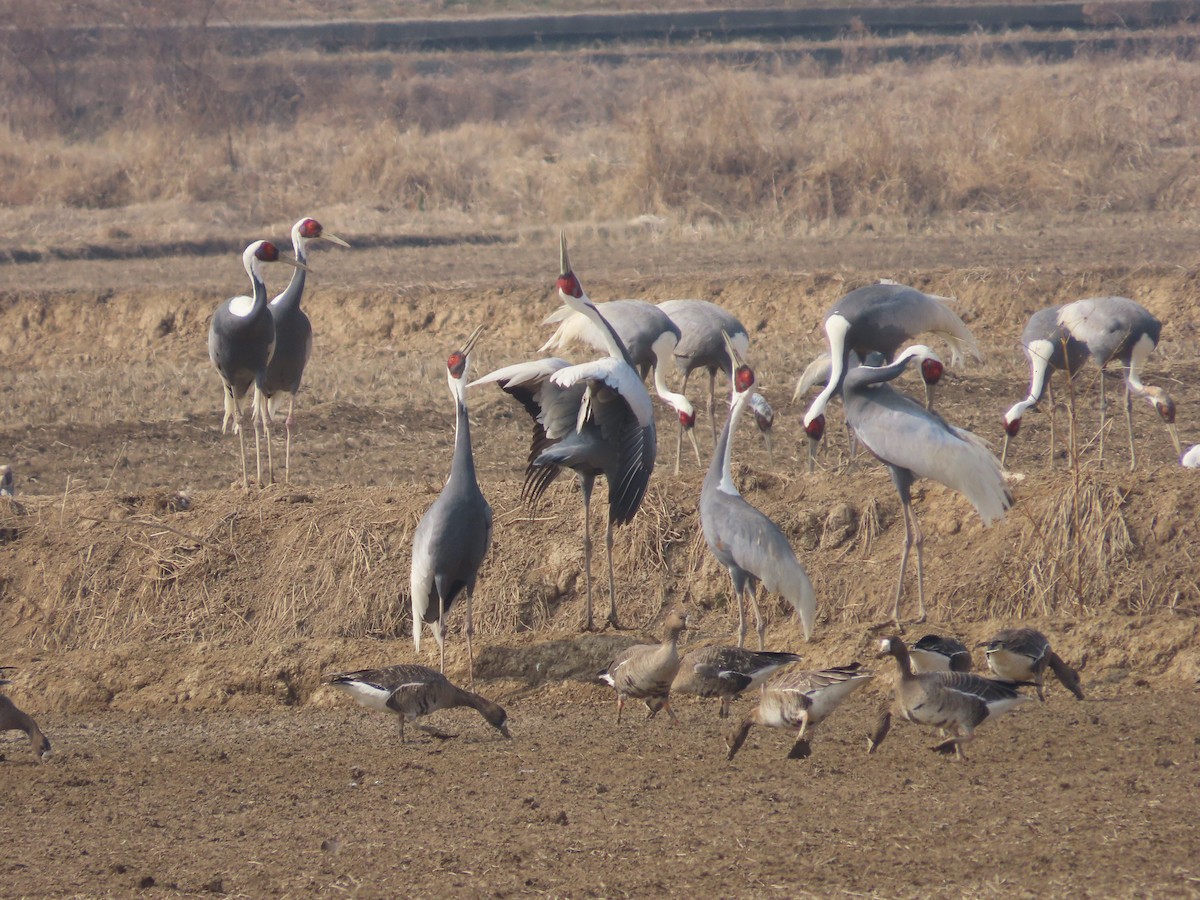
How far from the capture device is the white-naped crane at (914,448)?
8.08 meters

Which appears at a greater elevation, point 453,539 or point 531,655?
point 453,539

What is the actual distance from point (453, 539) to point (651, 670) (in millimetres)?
1388

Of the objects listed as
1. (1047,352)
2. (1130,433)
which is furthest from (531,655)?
(1047,352)

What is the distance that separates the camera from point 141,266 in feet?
71.8

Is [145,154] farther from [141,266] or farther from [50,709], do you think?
[50,709]

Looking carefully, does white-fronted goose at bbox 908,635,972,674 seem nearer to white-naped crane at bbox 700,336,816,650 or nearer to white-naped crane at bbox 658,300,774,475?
white-naped crane at bbox 700,336,816,650

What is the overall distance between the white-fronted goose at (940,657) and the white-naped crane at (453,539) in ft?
7.14

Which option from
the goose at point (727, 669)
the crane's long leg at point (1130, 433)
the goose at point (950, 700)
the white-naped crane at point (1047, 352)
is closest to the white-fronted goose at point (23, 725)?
the goose at point (727, 669)

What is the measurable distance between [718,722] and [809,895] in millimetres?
2516

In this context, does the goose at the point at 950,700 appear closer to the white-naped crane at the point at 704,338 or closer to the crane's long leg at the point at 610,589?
the crane's long leg at the point at 610,589

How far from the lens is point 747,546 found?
7.78m

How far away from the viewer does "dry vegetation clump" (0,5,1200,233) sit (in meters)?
23.8

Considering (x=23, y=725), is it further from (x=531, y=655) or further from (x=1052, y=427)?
(x=1052, y=427)

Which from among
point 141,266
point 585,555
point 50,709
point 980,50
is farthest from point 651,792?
point 980,50
